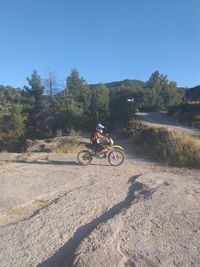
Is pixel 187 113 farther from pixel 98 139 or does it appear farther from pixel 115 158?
pixel 115 158

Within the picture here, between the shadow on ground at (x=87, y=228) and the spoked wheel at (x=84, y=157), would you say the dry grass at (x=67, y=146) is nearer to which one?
the spoked wheel at (x=84, y=157)

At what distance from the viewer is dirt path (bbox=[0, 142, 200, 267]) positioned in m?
4.45

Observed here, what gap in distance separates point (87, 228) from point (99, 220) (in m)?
0.38

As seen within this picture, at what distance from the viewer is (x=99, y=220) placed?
228 inches

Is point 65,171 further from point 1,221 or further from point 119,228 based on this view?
point 119,228

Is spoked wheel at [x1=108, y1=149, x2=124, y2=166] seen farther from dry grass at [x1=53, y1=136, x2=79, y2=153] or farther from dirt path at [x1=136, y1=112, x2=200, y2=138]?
dirt path at [x1=136, y1=112, x2=200, y2=138]

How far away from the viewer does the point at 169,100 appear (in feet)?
220

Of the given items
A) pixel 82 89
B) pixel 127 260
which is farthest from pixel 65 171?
pixel 82 89

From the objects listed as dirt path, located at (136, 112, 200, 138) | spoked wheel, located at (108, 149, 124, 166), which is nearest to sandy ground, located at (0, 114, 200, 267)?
spoked wheel, located at (108, 149, 124, 166)

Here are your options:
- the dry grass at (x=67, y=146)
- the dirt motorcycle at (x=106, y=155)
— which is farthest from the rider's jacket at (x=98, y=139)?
the dry grass at (x=67, y=146)

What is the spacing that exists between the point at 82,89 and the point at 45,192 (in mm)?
52792

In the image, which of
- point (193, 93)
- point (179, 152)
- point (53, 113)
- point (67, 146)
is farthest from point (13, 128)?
point (179, 152)

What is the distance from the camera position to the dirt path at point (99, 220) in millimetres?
4449

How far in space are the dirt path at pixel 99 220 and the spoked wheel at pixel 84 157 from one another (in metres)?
2.25
